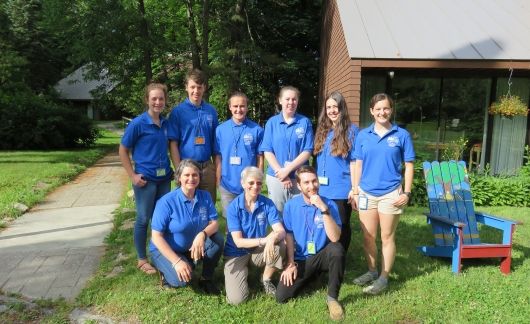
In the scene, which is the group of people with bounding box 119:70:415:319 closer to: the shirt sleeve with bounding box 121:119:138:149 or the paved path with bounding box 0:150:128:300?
the shirt sleeve with bounding box 121:119:138:149

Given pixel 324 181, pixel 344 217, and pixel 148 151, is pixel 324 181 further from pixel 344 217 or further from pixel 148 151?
pixel 148 151

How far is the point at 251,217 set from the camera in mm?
3623

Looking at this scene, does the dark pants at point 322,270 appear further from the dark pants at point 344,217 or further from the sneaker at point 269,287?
the dark pants at point 344,217

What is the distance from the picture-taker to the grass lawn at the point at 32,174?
290 inches

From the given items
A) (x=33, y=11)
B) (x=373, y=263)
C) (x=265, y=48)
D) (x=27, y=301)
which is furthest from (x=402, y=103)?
(x=33, y=11)

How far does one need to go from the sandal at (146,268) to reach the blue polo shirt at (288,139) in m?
1.46

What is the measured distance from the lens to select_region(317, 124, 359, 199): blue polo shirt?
393 cm

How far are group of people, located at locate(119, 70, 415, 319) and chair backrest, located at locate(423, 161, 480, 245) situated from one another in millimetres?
1321

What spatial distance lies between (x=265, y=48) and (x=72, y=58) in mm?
7830

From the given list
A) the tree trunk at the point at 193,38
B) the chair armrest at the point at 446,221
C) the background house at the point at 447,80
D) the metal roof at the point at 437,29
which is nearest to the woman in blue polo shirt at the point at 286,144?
the chair armrest at the point at 446,221

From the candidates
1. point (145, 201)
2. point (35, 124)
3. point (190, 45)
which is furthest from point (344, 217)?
point (35, 124)

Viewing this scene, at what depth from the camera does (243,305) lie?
11.6 feet

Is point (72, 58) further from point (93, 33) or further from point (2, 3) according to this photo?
point (2, 3)

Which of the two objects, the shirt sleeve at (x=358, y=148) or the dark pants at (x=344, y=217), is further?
the dark pants at (x=344, y=217)
